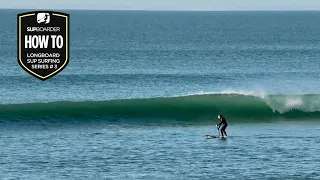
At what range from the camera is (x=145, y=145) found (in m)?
34.2

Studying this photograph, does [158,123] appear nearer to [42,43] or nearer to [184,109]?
[184,109]

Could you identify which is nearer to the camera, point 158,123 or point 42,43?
point 42,43

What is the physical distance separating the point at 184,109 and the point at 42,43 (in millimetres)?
23892

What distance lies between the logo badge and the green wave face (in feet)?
68.4

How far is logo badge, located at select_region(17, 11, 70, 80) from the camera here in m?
22.8

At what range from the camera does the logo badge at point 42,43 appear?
22.8 m

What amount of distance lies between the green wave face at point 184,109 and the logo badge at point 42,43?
20.8 metres

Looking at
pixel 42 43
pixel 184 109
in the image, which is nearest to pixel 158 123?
pixel 184 109

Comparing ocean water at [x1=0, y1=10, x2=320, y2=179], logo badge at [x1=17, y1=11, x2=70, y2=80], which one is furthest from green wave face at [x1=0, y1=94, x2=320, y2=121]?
logo badge at [x1=17, y1=11, x2=70, y2=80]

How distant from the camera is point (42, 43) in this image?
23.2 m

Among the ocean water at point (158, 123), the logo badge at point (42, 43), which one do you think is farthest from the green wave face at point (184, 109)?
the logo badge at point (42, 43)

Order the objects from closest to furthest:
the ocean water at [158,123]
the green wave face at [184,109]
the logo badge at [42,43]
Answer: the logo badge at [42,43] < the ocean water at [158,123] < the green wave face at [184,109]

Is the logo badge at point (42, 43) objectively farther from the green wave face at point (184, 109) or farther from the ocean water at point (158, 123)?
the green wave face at point (184, 109)

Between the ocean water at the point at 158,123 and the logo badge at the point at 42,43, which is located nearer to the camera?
the logo badge at the point at 42,43
